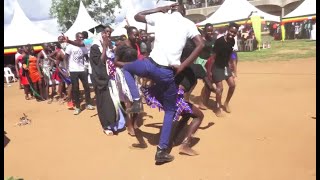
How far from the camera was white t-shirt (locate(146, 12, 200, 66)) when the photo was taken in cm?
385

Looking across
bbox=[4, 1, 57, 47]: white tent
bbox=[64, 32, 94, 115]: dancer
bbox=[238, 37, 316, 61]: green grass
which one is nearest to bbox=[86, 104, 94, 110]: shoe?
bbox=[64, 32, 94, 115]: dancer

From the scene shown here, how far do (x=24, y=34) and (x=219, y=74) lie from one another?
10418 mm

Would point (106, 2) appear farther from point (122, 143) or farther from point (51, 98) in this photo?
point (51, 98)

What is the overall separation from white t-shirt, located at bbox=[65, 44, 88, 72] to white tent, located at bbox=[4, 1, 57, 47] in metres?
6.76

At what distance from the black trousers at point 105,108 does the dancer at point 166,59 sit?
169cm

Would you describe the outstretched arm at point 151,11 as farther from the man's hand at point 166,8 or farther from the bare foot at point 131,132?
the bare foot at point 131,132

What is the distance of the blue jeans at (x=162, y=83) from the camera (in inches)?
153

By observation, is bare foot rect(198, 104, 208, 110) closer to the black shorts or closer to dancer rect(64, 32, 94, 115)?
the black shorts

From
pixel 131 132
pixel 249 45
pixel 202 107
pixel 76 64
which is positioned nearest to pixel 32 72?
pixel 76 64

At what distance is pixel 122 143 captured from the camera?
5.00m

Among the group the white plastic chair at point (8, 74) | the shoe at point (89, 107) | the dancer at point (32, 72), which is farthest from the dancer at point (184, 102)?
the white plastic chair at point (8, 74)

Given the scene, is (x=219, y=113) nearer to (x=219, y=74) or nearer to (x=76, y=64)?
(x=219, y=74)

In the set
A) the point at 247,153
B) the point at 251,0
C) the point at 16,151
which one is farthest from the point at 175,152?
the point at 251,0
